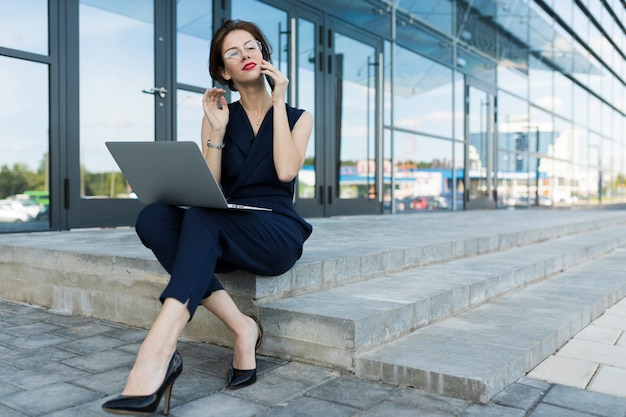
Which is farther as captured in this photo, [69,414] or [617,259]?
[617,259]

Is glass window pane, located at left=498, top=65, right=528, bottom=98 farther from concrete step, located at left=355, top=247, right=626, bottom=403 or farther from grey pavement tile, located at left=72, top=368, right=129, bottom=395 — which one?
grey pavement tile, located at left=72, top=368, right=129, bottom=395

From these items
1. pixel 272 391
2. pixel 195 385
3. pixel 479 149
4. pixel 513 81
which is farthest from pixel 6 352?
pixel 513 81

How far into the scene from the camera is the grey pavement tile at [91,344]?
2318mm

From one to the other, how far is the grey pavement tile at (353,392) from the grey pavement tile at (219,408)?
0.20 meters

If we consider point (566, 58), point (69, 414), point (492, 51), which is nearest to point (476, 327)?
point (69, 414)

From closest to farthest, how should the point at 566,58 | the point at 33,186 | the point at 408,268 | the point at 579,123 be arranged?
1. the point at 408,268
2. the point at 33,186
3. the point at 566,58
4. the point at 579,123

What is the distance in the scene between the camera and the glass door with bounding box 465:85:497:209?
11208mm

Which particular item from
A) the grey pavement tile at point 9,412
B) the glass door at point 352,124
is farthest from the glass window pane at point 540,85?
the grey pavement tile at point 9,412

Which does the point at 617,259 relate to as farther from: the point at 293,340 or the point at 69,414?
the point at 69,414

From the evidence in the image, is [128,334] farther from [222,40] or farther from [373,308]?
[222,40]

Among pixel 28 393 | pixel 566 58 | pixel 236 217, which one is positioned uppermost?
pixel 566 58

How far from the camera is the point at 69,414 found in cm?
162

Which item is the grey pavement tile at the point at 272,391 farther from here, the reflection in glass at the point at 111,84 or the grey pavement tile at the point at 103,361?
the reflection in glass at the point at 111,84

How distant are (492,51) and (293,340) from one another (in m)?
10.9
